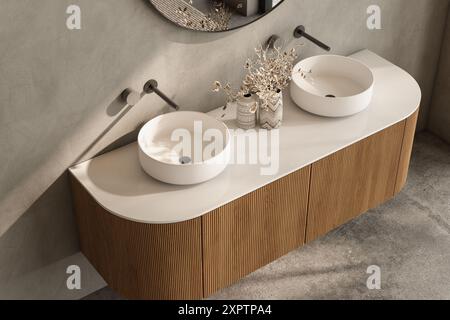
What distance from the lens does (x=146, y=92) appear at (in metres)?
2.91

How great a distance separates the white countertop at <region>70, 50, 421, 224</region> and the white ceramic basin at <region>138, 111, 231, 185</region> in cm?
5

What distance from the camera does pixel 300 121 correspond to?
10.3 feet

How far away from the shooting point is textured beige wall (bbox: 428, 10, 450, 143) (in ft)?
13.3

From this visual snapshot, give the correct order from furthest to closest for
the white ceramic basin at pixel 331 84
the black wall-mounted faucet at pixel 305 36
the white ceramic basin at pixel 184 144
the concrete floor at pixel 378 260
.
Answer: the concrete floor at pixel 378 260, the black wall-mounted faucet at pixel 305 36, the white ceramic basin at pixel 331 84, the white ceramic basin at pixel 184 144

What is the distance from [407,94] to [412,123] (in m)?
0.14

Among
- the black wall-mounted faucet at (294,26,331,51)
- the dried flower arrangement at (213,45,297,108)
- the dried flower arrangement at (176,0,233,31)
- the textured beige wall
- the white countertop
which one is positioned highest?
the dried flower arrangement at (176,0,233,31)

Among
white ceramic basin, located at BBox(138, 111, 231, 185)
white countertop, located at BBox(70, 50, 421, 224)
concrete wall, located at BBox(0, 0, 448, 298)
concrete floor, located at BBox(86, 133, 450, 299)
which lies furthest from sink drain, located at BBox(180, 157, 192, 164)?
concrete floor, located at BBox(86, 133, 450, 299)

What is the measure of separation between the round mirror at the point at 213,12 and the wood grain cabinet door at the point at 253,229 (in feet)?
2.21

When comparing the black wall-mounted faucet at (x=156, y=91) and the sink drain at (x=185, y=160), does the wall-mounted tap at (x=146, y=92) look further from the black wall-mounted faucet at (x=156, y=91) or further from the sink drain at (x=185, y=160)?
the sink drain at (x=185, y=160)

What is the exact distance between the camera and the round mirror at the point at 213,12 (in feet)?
9.12

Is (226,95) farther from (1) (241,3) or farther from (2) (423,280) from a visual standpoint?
(2) (423,280)

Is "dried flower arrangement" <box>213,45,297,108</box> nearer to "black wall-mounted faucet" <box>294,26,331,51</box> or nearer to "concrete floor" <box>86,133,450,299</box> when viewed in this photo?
"black wall-mounted faucet" <box>294,26,331,51</box>

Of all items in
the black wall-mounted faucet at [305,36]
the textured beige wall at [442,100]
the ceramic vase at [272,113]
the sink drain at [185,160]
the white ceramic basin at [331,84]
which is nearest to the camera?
the sink drain at [185,160]

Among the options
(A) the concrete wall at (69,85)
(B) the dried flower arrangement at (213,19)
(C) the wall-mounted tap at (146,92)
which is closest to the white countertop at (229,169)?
(A) the concrete wall at (69,85)
